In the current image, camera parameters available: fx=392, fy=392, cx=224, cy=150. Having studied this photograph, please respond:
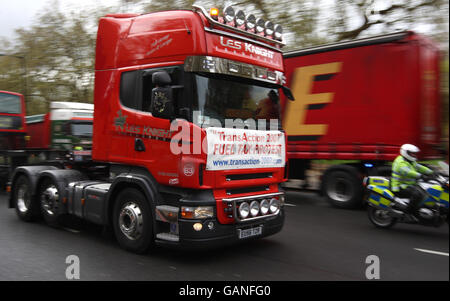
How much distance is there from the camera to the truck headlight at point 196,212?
4.72 m

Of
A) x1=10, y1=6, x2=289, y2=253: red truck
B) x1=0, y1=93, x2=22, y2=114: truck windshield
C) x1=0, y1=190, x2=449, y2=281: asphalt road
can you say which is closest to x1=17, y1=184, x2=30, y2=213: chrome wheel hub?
x1=0, y1=190, x2=449, y2=281: asphalt road

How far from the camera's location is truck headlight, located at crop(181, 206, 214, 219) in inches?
186

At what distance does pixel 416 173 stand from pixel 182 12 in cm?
A: 473

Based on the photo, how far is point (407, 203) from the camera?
268 inches

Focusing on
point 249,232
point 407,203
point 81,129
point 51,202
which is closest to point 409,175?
point 407,203

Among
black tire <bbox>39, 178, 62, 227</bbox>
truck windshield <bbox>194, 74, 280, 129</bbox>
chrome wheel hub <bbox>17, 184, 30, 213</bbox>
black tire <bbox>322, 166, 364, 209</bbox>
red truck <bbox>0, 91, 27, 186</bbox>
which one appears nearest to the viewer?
truck windshield <bbox>194, 74, 280, 129</bbox>

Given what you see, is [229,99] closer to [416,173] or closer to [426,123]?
[416,173]

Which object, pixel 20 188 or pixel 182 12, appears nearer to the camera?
pixel 182 12

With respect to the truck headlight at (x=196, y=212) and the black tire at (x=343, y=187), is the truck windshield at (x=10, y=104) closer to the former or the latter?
the black tire at (x=343, y=187)

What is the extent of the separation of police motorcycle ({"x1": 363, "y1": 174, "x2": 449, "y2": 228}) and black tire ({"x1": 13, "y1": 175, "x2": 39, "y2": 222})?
629cm

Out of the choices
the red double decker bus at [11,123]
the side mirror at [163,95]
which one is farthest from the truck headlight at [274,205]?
the red double decker bus at [11,123]

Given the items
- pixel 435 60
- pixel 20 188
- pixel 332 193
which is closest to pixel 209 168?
pixel 20 188

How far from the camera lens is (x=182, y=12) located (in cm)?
512

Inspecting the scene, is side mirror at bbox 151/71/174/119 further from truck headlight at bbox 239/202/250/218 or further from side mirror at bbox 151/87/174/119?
truck headlight at bbox 239/202/250/218
